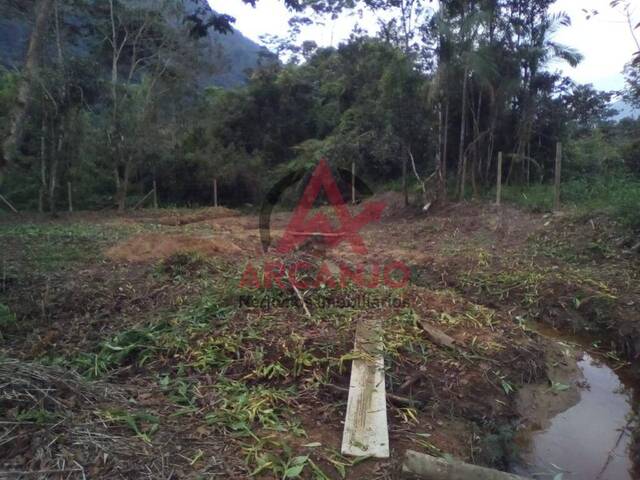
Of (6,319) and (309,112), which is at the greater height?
(309,112)

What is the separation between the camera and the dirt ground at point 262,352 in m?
2.28

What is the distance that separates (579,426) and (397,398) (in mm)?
1325

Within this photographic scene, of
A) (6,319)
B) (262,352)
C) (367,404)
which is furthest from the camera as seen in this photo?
(6,319)

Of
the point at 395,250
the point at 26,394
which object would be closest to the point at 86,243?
the point at 395,250

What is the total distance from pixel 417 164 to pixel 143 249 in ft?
25.8

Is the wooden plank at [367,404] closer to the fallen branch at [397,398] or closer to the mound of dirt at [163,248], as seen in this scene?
the fallen branch at [397,398]

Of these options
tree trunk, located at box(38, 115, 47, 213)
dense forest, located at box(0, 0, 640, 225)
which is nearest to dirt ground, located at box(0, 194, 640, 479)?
dense forest, located at box(0, 0, 640, 225)

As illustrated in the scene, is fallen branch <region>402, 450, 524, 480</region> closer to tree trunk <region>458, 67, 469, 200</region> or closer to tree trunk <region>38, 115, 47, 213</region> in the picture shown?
tree trunk <region>458, 67, 469, 200</region>

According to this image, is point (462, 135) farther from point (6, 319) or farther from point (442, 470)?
point (442, 470)

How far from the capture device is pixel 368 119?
1344cm

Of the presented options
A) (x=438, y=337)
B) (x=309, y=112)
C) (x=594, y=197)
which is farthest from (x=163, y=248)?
(x=309, y=112)

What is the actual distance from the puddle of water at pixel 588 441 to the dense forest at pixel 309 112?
6296 millimetres

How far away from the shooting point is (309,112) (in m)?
18.0

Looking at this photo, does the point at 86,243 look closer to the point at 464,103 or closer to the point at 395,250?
the point at 395,250
